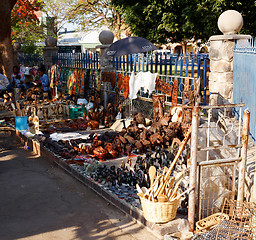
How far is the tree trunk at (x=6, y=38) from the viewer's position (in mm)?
16875

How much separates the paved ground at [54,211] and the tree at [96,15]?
21561 mm

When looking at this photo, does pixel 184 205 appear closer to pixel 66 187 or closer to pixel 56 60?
pixel 66 187

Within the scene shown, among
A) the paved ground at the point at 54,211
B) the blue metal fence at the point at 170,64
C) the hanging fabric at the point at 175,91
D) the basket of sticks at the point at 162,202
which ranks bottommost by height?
the paved ground at the point at 54,211

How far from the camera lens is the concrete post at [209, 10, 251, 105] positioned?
316 inches

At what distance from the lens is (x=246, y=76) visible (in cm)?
745

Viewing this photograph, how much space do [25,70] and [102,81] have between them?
877 cm

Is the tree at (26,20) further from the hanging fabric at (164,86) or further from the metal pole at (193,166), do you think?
the metal pole at (193,166)

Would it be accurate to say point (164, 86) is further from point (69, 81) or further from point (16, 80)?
point (16, 80)

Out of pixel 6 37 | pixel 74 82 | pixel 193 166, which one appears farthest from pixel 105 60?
pixel 193 166

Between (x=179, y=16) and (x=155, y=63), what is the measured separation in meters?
6.13

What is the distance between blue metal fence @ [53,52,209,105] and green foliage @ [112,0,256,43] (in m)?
3.02

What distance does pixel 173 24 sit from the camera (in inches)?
616

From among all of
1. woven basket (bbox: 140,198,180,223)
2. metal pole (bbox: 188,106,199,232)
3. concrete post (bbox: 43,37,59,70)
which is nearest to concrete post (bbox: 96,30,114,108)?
concrete post (bbox: 43,37,59,70)

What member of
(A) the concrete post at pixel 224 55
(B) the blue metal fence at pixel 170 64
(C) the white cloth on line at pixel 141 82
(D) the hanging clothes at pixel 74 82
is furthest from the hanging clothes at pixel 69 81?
(A) the concrete post at pixel 224 55
